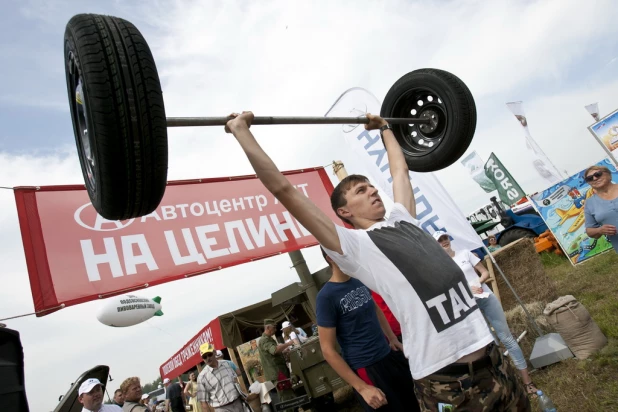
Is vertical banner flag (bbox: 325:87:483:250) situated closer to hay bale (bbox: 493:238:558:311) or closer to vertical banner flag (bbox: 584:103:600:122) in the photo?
hay bale (bbox: 493:238:558:311)

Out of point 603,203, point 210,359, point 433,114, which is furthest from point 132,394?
point 603,203

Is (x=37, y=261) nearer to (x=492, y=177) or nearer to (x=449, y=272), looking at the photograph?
(x=449, y=272)

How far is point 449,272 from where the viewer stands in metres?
1.61

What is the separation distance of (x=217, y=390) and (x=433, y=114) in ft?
12.7

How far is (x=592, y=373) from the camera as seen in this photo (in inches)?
136

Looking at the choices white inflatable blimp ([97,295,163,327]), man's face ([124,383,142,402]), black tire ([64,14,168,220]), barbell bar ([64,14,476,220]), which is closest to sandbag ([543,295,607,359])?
barbell bar ([64,14,476,220])

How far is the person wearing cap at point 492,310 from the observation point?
3.60 meters

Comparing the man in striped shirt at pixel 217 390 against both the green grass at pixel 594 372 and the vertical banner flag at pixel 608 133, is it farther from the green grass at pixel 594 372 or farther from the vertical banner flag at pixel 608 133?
the vertical banner flag at pixel 608 133

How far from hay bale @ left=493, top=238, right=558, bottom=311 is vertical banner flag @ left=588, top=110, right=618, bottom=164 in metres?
3.54

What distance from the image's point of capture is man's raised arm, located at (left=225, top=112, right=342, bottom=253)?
5.34 ft

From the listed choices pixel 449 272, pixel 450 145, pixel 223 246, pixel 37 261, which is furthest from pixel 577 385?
pixel 37 261

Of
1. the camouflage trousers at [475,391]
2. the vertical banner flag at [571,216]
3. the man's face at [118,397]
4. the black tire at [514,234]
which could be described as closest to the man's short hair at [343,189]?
the camouflage trousers at [475,391]

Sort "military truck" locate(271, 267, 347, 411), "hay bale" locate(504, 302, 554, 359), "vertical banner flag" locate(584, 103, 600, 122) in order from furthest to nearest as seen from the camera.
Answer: "vertical banner flag" locate(584, 103, 600, 122) < "military truck" locate(271, 267, 347, 411) < "hay bale" locate(504, 302, 554, 359)

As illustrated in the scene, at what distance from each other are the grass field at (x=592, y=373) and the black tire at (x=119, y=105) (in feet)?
11.0
